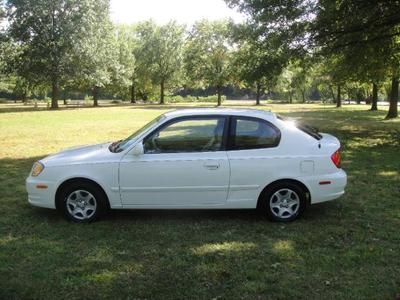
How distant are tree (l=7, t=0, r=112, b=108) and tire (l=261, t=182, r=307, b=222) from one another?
39556 millimetres

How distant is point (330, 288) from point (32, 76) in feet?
144

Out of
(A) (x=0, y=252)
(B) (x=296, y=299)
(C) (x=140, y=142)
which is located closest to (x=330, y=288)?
(B) (x=296, y=299)

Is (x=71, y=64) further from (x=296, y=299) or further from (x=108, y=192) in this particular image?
(x=296, y=299)

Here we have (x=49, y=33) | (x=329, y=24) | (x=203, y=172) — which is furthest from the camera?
(x=49, y=33)

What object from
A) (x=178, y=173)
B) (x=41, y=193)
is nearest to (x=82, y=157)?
(x=41, y=193)

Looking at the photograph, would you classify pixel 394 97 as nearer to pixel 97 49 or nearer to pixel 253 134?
pixel 253 134

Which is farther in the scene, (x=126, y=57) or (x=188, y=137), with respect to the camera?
(x=126, y=57)

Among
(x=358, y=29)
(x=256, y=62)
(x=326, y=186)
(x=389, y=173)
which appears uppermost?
(x=358, y=29)

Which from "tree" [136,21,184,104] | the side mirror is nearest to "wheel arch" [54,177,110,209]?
the side mirror

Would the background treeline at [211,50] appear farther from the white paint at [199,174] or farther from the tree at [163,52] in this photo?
the white paint at [199,174]

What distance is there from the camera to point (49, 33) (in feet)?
143

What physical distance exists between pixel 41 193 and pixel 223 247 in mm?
2716

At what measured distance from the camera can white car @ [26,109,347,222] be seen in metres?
6.55

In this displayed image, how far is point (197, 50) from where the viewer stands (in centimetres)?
5991
